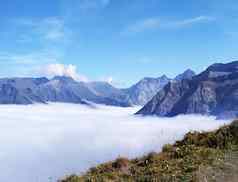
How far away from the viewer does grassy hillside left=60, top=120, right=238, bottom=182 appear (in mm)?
16750

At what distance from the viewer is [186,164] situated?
1834 cm

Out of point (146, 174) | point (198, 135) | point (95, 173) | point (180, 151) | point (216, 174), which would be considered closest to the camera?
point (216, 174)

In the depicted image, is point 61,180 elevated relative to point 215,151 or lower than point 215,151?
lower

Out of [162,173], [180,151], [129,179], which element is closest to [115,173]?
[129,179]

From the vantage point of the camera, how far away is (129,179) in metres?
17.6

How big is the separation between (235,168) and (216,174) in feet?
3.53

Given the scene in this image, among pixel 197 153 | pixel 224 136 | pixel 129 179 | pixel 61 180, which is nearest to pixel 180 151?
pixel 197 153

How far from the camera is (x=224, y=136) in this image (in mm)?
22078

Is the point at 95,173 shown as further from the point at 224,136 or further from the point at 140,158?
the point at 224,136

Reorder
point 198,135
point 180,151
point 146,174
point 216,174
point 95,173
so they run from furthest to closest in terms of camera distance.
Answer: point 198,135 < point 180,151 < point 95,173 < point 146,174 < point 216,174

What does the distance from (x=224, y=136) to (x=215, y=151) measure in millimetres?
2247

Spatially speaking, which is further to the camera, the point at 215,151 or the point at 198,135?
the point at 198,135

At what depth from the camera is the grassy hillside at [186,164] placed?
1675 cm

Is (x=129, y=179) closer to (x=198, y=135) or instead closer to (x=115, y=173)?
(x=115, y=173)
